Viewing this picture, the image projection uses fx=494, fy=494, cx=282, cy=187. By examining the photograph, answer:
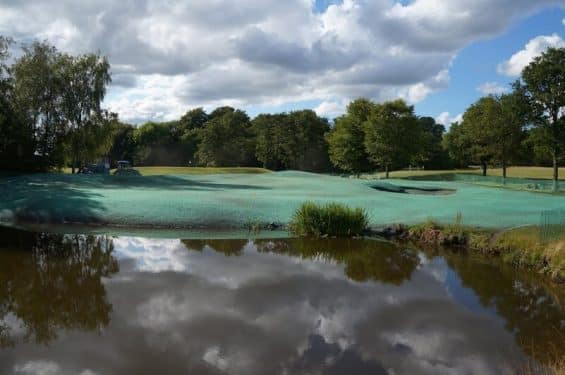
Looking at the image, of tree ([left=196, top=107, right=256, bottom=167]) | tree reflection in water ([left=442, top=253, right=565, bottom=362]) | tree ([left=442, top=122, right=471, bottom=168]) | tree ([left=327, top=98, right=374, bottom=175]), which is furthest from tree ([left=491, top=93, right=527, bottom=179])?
tree ([left=196, top=107, right=256, bottom=167])

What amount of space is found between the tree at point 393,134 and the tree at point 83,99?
3015cm

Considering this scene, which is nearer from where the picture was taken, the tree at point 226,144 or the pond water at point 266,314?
the pond water at point 266,314

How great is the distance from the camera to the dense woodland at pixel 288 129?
36938mm

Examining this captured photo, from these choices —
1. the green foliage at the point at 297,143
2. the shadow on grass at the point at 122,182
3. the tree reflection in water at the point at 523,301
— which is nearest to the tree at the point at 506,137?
the shadow on grass at the point at 122,182

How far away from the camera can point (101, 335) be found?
22.5 ft

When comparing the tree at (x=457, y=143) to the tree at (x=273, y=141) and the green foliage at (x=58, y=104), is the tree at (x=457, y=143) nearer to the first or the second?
the tree at (x=273, y=141)

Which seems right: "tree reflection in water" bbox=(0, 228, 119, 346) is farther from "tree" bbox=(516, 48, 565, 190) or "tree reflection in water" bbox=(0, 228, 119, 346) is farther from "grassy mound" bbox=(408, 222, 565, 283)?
"tree" bbox=(516, 48, 565, 190)

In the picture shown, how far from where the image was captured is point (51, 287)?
916cm

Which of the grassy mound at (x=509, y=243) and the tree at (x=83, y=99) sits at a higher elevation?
the tree at (x=83, y=99)

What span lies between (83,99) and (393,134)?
3311 centimetres

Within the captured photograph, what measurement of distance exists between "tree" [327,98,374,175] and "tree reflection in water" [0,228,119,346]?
50918 millimetres

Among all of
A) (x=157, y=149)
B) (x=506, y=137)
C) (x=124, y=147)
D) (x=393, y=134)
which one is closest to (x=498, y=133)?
(x=506, y=137)

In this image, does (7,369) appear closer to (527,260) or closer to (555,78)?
(527,260)

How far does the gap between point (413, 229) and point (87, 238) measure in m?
10.4
